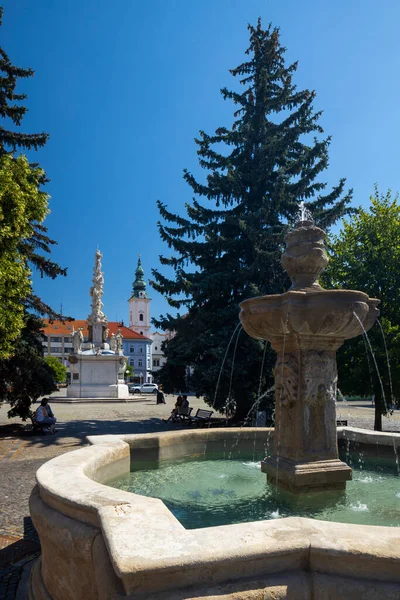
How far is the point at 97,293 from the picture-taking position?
39594 mm

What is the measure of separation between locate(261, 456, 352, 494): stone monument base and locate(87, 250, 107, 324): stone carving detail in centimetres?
3463

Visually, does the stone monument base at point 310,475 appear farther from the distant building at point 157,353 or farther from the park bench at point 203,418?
the distant building at point 157,353

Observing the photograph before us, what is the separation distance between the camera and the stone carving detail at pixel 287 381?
4926 mm

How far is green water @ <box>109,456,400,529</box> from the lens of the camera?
13.1 ft

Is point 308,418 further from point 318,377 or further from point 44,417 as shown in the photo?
point 44,417

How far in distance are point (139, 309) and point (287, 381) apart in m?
106

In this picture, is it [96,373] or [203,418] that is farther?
[96,373]

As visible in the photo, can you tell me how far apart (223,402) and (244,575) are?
568 inches

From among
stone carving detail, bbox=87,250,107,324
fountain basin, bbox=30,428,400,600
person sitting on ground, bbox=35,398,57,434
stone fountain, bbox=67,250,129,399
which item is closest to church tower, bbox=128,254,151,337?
stone carving detail, bbox=87,250,107,324

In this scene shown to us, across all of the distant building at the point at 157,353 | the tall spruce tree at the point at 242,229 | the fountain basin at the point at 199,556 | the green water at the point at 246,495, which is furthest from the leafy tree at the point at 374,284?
the distant building at the point at 157,353

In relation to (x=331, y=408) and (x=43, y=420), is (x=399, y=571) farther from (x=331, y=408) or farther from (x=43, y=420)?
(x=43, y=420)

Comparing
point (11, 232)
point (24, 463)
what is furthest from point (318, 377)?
point (11, 232)

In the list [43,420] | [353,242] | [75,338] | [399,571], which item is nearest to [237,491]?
[399,571]

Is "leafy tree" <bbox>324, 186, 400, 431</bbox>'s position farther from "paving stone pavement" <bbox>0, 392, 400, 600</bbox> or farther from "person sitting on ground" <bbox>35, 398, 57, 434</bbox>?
"person sitting on ground" <bbox>35, 398, 57, 434</bbox>
